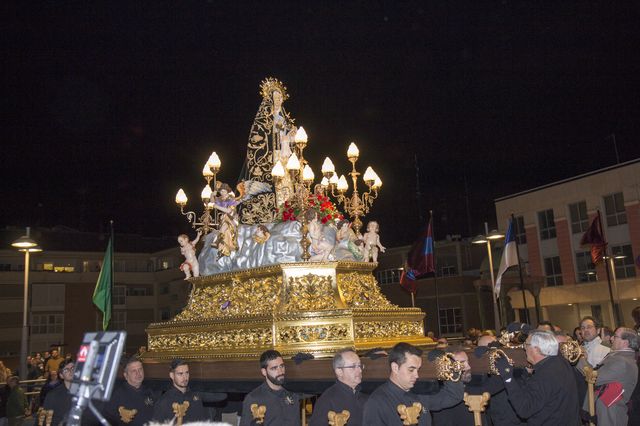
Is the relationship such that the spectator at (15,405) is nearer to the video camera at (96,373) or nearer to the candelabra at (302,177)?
the candelabra at (302,177)

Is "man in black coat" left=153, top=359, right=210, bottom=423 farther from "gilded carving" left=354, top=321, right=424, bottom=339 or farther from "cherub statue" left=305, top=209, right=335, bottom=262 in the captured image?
"cherub statue" left=305, top=209, right=335, bottom=262

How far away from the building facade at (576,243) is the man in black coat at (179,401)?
26.1 metres

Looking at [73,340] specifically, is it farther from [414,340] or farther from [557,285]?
[414,340]

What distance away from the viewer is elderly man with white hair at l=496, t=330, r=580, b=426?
5.50 meters

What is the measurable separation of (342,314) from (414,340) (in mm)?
1972

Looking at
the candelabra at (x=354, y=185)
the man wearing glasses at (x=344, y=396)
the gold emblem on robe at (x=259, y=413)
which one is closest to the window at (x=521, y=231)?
the candelabra at (x=354, y=185)

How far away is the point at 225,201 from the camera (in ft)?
37.2

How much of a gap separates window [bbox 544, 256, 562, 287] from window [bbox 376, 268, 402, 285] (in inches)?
463

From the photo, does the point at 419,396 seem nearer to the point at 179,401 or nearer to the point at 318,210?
the point at 179,401

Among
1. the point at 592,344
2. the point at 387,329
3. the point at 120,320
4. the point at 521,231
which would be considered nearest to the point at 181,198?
the point at 387,329

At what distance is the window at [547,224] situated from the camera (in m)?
36.9

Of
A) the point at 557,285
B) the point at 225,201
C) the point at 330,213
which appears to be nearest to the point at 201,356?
the point at 225,201

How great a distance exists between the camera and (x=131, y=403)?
7348mm

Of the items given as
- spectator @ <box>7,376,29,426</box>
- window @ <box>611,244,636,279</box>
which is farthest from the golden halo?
window @ <box>611,244,636,279</box>
